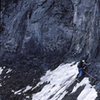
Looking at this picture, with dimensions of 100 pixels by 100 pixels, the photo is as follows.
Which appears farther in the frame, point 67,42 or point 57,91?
point 67,42

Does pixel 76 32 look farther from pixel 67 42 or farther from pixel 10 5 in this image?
pixel 10 5

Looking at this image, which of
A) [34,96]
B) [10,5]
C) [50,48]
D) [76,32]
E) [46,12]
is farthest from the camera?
[10,5]

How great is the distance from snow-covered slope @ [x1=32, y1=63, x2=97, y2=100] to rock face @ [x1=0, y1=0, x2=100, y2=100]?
174cm

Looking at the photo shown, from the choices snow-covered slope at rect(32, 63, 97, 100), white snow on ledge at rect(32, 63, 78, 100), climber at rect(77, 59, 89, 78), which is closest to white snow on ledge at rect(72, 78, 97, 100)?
snow-covered slope at rect(32, 63, 97, 100)

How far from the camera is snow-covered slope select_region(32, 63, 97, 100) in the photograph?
71.8ft

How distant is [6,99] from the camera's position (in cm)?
2836

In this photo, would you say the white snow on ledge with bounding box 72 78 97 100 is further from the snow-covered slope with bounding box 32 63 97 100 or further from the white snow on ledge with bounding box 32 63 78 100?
the white snow on ledge with bounding box 32 63 78 100

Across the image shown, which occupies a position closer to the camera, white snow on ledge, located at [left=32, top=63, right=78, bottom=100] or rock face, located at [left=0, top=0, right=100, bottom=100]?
white snow on ledge, located at [left=32, top=63, right=78, bottom=100]

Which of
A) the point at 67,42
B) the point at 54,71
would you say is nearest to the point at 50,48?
the point at 67,42

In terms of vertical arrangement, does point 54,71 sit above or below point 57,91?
above

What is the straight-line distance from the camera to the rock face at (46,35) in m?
29.2

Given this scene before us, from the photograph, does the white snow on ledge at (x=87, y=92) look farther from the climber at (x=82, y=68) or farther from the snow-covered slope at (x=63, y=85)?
the climber at (x=82, y=68)

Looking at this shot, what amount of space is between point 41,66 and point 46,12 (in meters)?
6.82

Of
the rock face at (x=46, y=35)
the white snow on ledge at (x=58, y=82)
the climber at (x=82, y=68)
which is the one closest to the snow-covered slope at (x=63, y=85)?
the white snow on ledge at (x=58, y=82)
